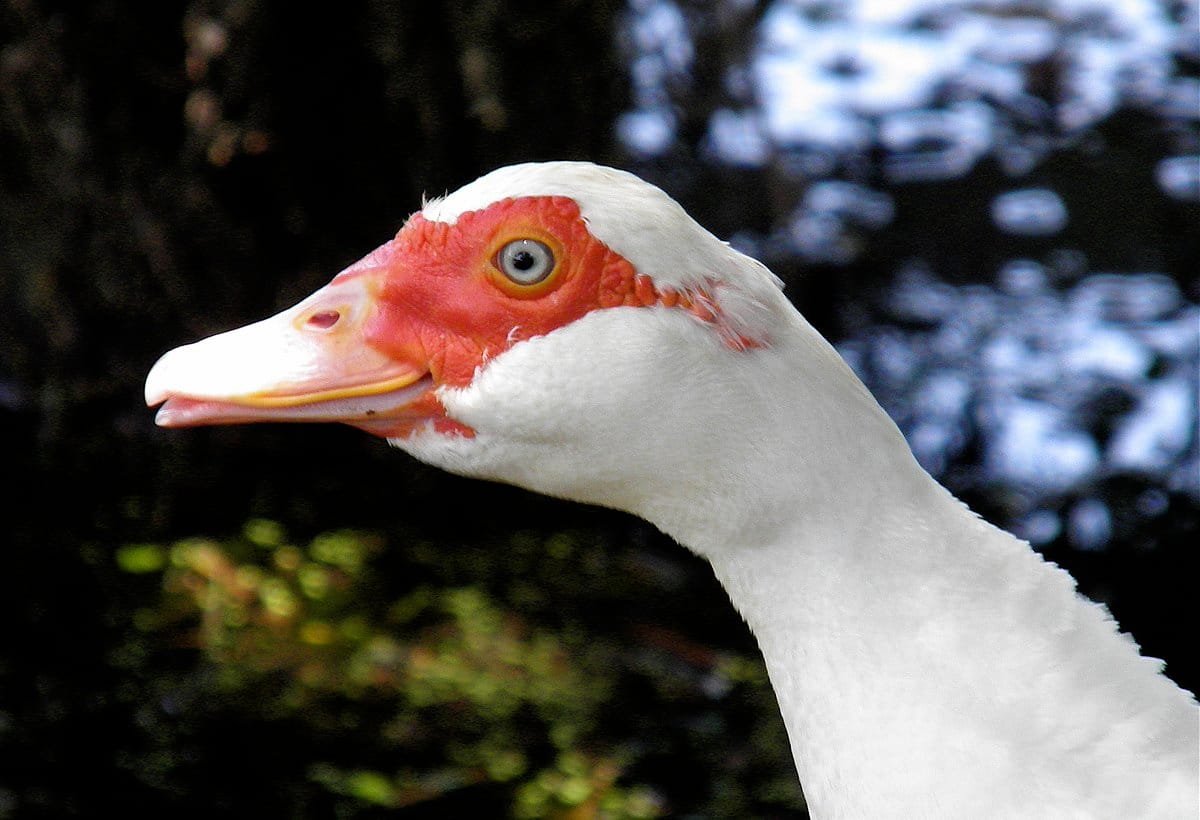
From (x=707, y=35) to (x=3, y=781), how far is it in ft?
12.2

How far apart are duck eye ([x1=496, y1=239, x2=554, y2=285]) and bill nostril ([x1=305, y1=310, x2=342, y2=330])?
20 cm

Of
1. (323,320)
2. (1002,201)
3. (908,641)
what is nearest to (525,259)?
(323,320)

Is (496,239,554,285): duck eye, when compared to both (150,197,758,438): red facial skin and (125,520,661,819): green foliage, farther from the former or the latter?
(125,520,661,819): green foliage

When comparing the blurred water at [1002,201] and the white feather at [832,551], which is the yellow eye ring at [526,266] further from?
the blurred water at [1002,201]

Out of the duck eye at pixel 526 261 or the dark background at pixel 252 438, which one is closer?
the duck eye at pixel 526 261

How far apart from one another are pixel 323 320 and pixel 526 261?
0.24 m

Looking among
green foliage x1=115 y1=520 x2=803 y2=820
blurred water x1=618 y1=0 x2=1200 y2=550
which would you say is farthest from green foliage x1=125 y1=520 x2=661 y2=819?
blurred water x1=618 y1=0 x2=1200 y2=550

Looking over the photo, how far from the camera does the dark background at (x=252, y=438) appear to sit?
11.3 feet

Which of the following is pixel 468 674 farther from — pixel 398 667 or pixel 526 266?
pixel 526 266

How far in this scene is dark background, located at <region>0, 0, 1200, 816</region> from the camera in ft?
11.3

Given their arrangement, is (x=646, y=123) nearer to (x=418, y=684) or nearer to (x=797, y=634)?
(x=418, y=684)

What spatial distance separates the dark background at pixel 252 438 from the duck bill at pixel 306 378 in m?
2.07

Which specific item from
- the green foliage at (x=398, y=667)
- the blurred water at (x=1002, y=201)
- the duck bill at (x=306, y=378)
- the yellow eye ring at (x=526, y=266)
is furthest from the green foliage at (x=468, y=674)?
the yellow eye ring at (x=526, y=266)

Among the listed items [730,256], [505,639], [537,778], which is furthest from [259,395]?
[505,639]
